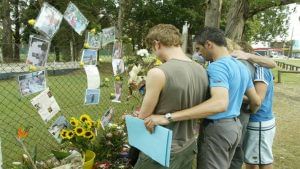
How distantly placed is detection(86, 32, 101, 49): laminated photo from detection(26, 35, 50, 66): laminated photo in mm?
755

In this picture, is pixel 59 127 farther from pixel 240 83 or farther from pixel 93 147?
pixel 240 83

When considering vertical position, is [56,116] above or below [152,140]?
below

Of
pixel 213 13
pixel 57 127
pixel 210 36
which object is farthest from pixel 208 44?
pixel 213 13

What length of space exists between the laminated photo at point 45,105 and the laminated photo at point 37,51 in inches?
11.9

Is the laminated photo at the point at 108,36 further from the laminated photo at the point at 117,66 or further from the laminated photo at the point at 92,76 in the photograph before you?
the laminated photo at the point at 92,76

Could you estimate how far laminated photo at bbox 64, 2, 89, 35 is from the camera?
4.04 m

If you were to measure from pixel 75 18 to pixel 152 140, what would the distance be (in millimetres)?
1854

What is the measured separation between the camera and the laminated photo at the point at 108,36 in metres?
4.77

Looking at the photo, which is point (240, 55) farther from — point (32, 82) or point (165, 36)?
point (32, 82)

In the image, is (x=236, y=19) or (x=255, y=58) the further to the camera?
(x=236, y=19)

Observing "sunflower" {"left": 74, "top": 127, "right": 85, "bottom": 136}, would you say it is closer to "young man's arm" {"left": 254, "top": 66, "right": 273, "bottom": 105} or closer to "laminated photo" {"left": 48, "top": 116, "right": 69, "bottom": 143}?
"laminated photo" {"left": 48, "top": 116, "right": 69, "bottom": 143}

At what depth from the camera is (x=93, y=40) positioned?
4469mm

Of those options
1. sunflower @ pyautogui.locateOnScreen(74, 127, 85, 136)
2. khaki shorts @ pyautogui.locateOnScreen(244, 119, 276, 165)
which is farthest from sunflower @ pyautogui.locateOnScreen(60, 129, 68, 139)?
khaki shorts @ pyautogui.locateOnScreen(244, 119, 276, 165)

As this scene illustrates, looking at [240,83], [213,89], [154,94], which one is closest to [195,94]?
[213,89]
